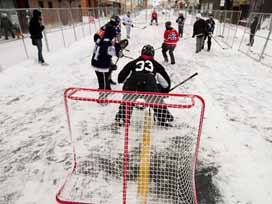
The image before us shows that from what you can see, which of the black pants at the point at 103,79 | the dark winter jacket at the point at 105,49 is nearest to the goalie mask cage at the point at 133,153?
the black pants at the point at 103,79

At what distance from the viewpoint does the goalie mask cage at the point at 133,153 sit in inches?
111

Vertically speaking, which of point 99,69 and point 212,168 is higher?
point 99,69

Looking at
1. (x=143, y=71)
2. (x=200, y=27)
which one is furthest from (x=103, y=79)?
(x=200, y=27)

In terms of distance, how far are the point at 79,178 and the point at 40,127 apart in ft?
6.42

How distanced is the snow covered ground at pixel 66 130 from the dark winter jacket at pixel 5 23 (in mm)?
2857

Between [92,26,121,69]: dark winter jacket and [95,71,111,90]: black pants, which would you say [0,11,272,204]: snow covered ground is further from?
[92,26,121,69]: dark winter jacket

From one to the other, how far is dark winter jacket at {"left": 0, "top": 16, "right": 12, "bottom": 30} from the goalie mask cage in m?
8.14

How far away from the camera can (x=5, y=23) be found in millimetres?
10297

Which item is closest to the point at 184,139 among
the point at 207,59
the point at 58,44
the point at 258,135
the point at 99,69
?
the point at 258,135

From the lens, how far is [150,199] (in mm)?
2840

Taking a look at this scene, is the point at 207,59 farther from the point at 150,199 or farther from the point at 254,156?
the point at 150,199

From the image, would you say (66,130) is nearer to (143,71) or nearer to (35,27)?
(143,71)

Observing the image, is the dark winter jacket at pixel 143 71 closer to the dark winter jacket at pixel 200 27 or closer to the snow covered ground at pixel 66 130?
the snow covered ground at pixel 66 130

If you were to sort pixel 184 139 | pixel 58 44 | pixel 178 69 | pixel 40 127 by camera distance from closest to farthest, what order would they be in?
1. pixel 184 139
2. pixel 40 127
3. pixel 178 69
4. pixel 58 44
